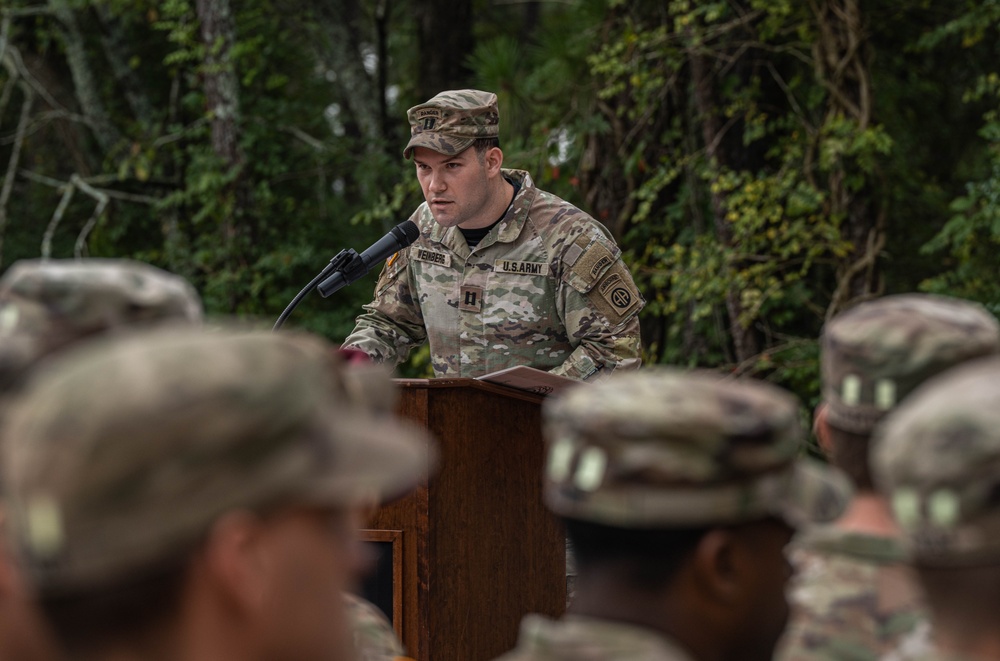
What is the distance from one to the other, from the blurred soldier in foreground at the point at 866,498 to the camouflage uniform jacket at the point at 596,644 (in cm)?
33

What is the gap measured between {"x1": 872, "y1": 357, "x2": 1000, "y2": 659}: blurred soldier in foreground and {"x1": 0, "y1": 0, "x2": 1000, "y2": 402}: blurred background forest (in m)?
5.98

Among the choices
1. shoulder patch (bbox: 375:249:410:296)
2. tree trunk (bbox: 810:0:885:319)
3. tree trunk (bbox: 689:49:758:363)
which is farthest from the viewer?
tree trunk (bbox: 689:49:758:363)

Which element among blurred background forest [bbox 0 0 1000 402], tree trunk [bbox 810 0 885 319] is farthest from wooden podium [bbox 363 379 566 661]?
tree trunk [bbox 810 0 885 319]

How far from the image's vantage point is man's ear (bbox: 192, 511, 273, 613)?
53.9 inches

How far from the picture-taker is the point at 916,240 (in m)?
8.94

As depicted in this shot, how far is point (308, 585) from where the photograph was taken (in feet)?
4.80

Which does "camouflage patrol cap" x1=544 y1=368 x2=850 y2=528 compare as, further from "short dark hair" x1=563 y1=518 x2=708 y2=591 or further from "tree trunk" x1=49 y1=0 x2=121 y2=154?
"tree trunk" x1=49 y1=0 x2=121 y2=154

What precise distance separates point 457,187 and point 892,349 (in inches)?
109

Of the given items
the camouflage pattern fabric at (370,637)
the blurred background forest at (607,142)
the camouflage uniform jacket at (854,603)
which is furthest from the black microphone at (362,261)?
the blurred background forest at (607,142)

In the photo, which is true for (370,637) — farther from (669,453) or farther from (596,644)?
(669,453)

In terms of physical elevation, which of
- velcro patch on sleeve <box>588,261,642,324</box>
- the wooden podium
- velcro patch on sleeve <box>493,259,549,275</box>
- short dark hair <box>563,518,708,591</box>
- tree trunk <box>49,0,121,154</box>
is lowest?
the wooden podium

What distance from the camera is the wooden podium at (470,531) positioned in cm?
386

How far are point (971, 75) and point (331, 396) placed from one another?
27.6 ft

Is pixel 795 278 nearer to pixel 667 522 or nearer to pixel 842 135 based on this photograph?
pixel 842 135
